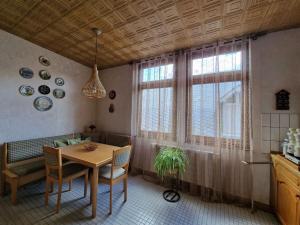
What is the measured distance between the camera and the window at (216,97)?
2.21m

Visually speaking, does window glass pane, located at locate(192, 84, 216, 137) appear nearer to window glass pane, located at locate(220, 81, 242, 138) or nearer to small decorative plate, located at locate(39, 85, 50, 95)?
window glass pane, located at locate(220, 81, 242, 138)

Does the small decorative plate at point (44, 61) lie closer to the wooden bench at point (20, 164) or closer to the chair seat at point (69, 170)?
the wooden bench at point (20, 164)

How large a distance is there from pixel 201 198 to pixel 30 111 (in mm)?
3416

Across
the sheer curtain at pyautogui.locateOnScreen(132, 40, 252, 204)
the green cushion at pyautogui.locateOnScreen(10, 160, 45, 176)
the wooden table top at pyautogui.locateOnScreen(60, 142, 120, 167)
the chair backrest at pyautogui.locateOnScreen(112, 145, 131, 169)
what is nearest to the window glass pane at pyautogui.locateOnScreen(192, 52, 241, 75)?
the sheer curtain at pyautogui.locateOnScreen(132, 40, 252, 204)

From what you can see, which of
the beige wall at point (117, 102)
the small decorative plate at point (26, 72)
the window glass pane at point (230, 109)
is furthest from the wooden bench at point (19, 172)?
the window glass pane at point (230, 109)

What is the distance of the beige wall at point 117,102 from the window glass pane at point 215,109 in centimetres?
159

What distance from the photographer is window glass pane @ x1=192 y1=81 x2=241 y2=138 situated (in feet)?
7.23

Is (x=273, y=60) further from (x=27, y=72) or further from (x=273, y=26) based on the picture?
(x=27, y=72)

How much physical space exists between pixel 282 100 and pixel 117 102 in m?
3.11

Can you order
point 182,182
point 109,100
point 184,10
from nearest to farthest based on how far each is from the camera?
1. point 184,10
2. point 182,182
3. point 109,100

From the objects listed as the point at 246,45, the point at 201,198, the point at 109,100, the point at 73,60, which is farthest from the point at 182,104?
the point at 73,60

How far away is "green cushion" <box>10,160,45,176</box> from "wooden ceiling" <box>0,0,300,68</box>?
85.7 inches

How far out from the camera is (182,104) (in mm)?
2656

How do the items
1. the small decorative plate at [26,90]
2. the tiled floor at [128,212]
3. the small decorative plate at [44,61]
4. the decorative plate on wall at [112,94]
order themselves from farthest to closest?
the decorative plate on wall at [112,94], the small decorative plate at [44,61], the small decorative plate at [26,90], the tiled floor at [128,212]
